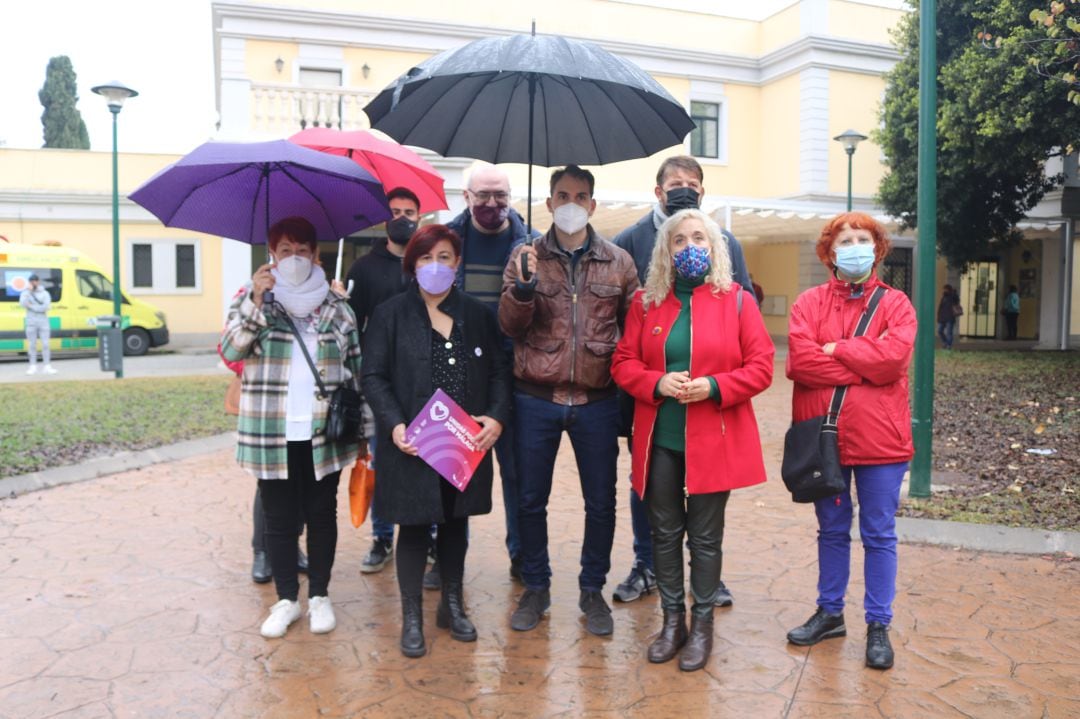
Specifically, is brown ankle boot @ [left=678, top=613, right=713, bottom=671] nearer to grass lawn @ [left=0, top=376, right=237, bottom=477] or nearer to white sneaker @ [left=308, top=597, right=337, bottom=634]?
white sneaker @ [left=308, top=597, right=337, bottom=634]

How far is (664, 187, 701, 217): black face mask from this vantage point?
404 cm

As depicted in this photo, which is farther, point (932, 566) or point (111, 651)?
point (932, 566)

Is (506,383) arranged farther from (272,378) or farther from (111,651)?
(111,651)

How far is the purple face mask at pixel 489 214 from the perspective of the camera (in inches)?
166

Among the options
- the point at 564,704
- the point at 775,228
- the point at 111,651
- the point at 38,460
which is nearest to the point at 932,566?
the point at 564,704

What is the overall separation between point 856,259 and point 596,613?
6.33ft

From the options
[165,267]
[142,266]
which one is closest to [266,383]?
[165,267]

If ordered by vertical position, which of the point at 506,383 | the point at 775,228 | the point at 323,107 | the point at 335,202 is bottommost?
the point at 506,383

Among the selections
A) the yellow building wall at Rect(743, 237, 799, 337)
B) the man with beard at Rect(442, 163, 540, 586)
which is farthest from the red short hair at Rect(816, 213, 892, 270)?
the yellow building wall at Rect(743, 237, 799, 337)

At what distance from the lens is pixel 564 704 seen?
330 centimetres

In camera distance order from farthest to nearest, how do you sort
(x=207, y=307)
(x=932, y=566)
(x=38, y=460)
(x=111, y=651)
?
(x=207, y=307) < (x=38, y=460) < (x=932, y=566) < (x=111, y=651)

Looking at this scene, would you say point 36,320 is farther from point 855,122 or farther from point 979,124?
point 855,122

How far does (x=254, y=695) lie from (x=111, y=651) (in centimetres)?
84

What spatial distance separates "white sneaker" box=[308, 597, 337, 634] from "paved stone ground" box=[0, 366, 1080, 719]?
0.06m
